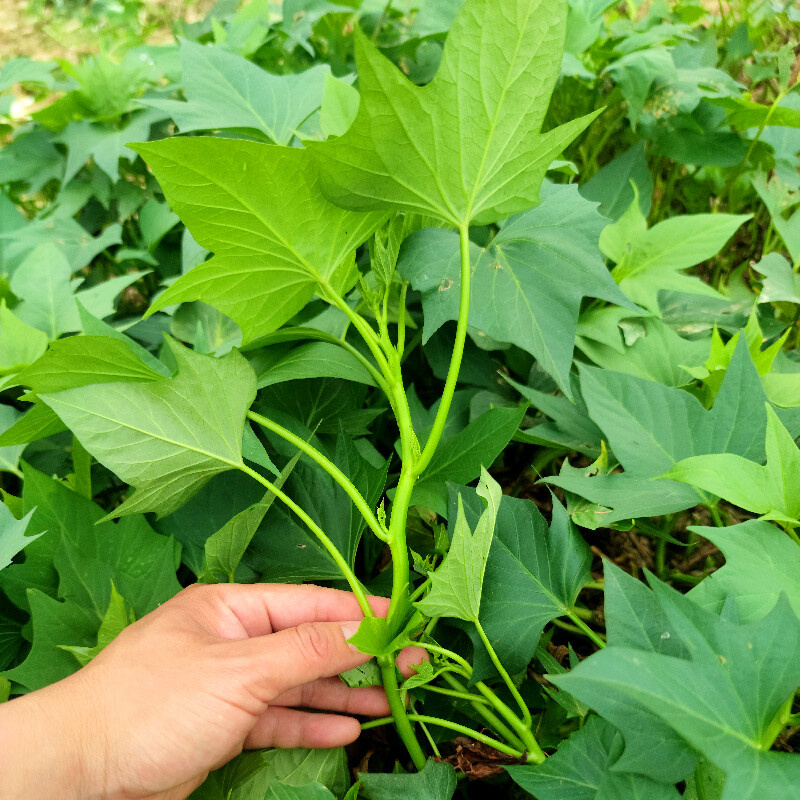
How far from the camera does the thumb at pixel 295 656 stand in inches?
24.9

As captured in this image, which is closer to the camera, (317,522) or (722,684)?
(722,684)

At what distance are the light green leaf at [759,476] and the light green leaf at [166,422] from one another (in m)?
0.46

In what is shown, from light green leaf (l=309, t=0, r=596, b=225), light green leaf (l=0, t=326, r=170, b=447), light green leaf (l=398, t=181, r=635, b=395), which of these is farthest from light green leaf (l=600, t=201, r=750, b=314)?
light green leaf (l=0, t=326, r=170, b=447)

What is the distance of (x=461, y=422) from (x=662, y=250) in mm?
431

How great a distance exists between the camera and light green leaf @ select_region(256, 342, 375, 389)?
0.80 meters

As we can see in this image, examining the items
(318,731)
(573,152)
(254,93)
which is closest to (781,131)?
(573,152)

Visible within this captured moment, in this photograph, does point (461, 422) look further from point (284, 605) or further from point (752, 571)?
point (752, 571)

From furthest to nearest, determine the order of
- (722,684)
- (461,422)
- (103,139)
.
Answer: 1. (103,139)
2. (461,422)
3. (722,684)

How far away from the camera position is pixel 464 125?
0.60 m

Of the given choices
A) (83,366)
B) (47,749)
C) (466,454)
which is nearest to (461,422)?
(466,454)

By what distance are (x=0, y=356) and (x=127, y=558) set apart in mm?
414

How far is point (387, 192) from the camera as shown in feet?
2.11

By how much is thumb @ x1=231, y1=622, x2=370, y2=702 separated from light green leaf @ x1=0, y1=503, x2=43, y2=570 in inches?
10.9

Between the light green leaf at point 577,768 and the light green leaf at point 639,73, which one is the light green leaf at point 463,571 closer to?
the light green leaf at point 577,768
